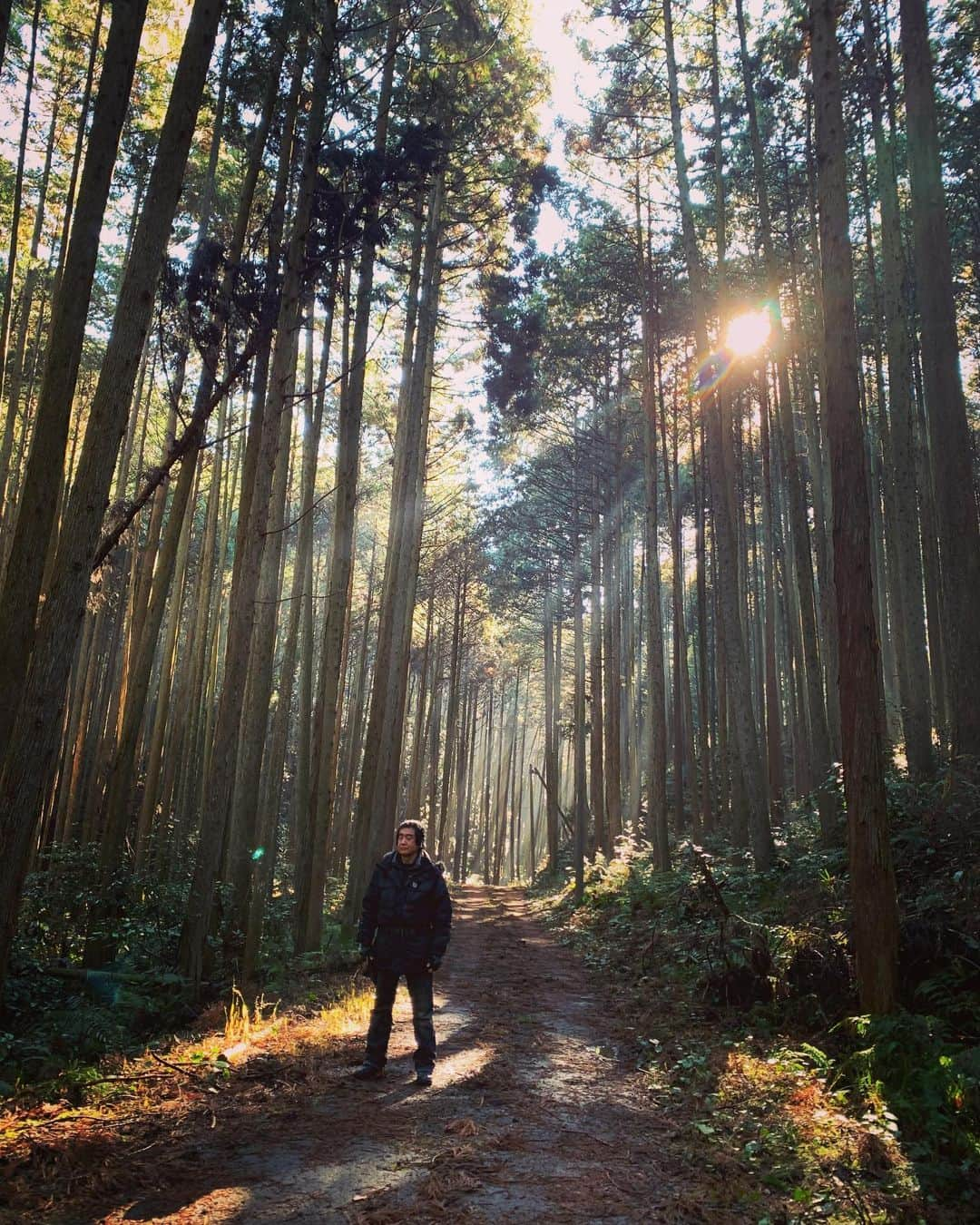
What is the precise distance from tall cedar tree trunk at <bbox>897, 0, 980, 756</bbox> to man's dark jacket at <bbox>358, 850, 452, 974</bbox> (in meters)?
5.62

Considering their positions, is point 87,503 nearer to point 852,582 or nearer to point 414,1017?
point 414,1017

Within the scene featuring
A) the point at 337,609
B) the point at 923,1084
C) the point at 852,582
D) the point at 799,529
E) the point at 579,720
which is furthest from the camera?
the point at 579,720

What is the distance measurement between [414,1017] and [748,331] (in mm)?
12572

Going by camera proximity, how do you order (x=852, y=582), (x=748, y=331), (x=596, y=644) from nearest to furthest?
(x=852, y=582)
(x=748, y=331)
(x=596, y=644)

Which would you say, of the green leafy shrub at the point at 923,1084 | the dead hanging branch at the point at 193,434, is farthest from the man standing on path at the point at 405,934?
the dead hanging branch at the point at 193,434

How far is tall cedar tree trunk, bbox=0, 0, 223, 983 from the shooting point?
4.77m

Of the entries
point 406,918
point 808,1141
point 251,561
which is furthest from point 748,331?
point 808,1141

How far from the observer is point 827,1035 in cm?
565

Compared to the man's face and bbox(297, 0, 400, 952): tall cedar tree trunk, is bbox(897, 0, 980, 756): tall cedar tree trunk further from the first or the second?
bbox(297, 0, 400, 952): tall cedar tree trunk

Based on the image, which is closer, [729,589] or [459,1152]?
A: [459,1152]

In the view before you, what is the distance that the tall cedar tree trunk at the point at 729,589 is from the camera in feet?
35.1

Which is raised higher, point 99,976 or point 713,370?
point 713,370

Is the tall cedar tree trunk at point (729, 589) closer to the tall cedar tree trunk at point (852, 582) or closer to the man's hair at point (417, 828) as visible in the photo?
the tall cedar tree trunk at point (852, 582)

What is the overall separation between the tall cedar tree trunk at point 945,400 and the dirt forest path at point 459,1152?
5.27 metres
